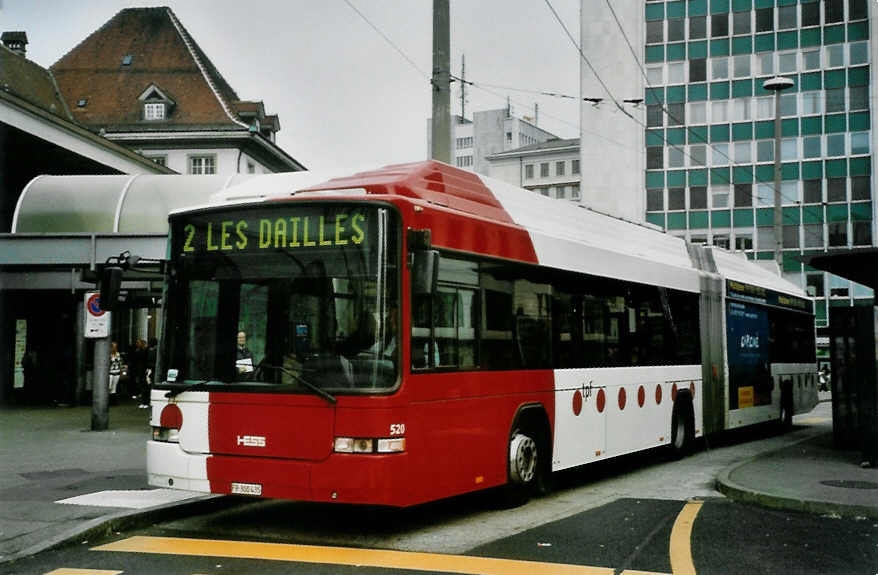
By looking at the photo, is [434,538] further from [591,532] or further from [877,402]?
[877,402]

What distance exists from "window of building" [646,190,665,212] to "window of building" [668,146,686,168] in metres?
1.75

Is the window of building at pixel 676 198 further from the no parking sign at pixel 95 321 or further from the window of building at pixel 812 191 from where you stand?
the no parking sign at pixel 95 321

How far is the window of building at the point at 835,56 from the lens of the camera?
185 feet

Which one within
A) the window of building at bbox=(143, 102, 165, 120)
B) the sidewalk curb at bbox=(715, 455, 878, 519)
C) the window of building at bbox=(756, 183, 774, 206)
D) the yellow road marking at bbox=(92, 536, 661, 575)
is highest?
the window of building at bbox=(143, 102, 165, 120)

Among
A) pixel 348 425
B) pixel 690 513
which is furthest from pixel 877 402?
pixel 348 425

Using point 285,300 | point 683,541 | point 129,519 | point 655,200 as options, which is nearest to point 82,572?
point 129,519

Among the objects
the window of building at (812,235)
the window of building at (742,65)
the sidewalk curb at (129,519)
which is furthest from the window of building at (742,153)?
the sidewalk curb at (129,519)

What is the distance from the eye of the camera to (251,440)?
28.3ft

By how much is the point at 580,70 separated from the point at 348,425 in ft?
193

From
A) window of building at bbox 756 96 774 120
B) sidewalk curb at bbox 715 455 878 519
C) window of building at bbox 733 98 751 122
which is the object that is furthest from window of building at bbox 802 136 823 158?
sidewalk curb at bbox 715 455 878 519

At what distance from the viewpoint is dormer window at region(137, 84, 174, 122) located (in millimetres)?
61625

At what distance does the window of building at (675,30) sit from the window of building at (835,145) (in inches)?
396

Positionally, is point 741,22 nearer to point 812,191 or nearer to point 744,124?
point 744,124

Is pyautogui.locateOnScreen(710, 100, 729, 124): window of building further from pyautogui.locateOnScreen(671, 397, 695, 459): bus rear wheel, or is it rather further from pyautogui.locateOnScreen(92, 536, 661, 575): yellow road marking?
pyautogui.locateOnScreen(92, 536, 661, 575): yellow road marking
